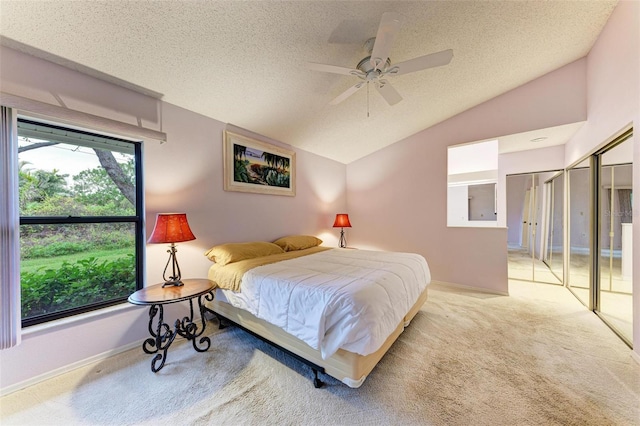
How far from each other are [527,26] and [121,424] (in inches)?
182

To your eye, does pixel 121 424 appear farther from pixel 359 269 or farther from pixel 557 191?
pixel 557 191

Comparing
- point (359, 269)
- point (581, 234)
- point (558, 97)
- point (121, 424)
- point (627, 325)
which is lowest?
point (121, 424)

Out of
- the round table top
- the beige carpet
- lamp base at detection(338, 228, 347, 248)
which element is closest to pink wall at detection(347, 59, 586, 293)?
lamp base at detection(338, 228, 347, 248)

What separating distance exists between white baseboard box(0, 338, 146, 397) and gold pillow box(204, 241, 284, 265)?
Result: 1.03 meters

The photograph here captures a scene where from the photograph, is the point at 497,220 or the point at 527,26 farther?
the point at 497,220

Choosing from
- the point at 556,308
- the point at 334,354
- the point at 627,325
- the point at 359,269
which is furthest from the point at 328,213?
the point at 627,325

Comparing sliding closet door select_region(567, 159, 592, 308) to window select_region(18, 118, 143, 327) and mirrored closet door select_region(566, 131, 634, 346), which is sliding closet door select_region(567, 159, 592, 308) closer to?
mirrored closet door select_region(566, 131, 634, 346)

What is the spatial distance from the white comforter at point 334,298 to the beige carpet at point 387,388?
0.36 meters

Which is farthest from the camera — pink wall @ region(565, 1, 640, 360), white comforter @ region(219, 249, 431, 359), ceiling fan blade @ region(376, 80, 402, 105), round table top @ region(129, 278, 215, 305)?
ceiling fan blade @ region(376, 80, 402, 105)

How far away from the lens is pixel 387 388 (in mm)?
1634

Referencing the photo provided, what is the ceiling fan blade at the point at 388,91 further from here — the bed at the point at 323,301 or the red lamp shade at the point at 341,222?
the red lamp shade at the point at 341,222

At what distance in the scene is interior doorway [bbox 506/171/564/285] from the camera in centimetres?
387

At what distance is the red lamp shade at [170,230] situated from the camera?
77.9 inches

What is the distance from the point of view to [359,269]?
2.24 m
